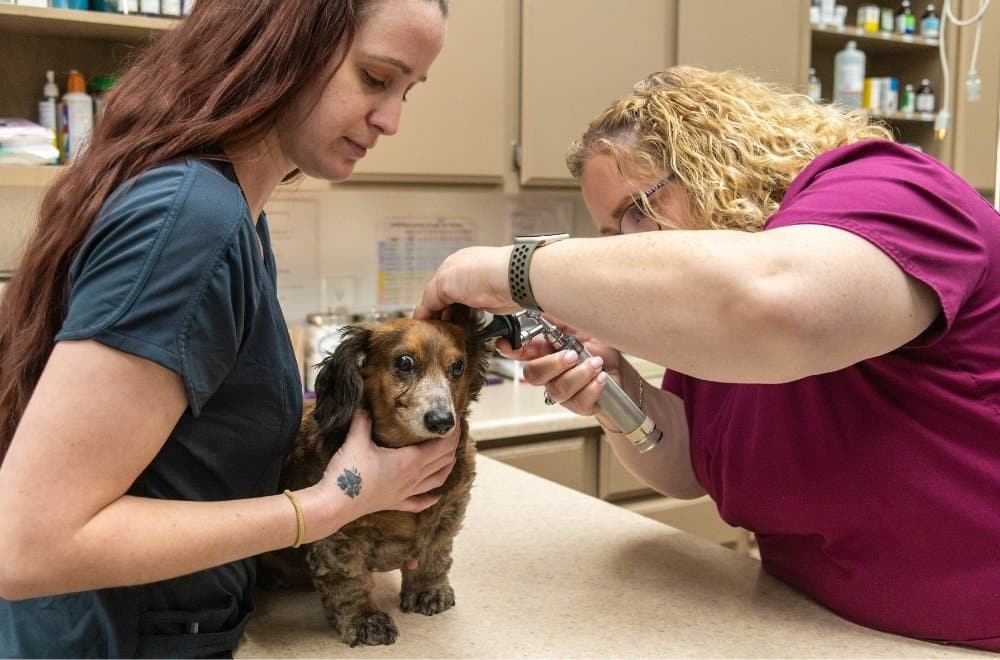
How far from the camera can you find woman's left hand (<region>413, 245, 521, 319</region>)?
988 millimetres

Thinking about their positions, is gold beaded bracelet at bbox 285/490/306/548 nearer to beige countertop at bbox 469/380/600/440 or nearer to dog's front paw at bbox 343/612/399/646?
dog's front paw at bbox 343/612/399/646

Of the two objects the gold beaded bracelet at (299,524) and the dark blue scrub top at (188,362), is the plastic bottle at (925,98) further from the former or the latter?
the gold beaded bracelet at (299,524)

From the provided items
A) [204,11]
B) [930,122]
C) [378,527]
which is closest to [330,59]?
[204,11]

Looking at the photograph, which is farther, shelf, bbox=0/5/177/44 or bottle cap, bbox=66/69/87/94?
bottle cap, bbox=66/69/87/94

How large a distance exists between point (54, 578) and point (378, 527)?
0.38 m

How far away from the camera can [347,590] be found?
1.02m

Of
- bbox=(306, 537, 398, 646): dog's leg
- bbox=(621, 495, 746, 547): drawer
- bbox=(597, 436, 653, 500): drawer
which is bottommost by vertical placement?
bbox=(621, 495, 746, 547): drawer

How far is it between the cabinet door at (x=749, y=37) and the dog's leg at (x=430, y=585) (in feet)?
7.96

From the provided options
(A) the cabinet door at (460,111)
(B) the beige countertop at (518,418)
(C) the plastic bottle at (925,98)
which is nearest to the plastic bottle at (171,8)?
(A) the cabinet door at (460,111)

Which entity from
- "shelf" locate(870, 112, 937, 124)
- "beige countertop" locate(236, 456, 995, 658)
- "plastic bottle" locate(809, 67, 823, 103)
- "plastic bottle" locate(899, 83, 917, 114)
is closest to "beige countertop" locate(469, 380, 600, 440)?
"beige countertop" locate(236, 456, 995, 658)

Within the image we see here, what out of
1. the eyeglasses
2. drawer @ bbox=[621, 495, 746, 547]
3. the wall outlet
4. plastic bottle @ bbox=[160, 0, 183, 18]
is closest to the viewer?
the eyeglasses

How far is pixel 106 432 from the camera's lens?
0.72 meters

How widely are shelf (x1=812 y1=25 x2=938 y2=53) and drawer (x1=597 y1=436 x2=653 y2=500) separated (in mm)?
2058

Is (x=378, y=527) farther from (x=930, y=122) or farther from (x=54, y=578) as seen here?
(x=930, y=122)
